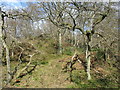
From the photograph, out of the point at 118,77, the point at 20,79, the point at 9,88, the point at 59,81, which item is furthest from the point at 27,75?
the point at 118,77

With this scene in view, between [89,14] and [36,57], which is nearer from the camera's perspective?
[89,14]

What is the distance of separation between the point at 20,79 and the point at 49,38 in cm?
1233

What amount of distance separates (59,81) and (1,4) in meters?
6.28

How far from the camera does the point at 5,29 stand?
6.00 metres

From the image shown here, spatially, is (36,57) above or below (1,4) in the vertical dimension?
below

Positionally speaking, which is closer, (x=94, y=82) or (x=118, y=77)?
(x=94, y=82)

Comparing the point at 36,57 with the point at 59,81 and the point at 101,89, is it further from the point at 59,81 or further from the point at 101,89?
the point at 101,89

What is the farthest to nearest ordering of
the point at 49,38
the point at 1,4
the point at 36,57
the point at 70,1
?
the point at 49,38 → the point at 36,57 → the point at 70,1 → the point at 1,4

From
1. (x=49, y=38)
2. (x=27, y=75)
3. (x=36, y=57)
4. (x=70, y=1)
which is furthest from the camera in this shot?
(x=49, y=38)

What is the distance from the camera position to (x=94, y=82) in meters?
6.29

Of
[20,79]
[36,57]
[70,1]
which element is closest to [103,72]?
[70,1]

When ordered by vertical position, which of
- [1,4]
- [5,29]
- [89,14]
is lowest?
[5,29]

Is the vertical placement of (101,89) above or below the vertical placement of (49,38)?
below

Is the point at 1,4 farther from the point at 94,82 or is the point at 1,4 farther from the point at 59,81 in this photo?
the point at 94,82
